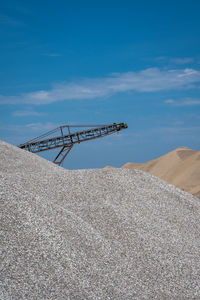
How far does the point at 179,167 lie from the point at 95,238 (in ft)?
44.1

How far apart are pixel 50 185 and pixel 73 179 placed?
2.18 ft

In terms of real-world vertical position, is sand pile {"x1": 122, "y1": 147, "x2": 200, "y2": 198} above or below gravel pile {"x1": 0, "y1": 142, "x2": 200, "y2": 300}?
below

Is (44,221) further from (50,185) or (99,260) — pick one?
(50,185)

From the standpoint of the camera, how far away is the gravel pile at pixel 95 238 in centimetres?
444

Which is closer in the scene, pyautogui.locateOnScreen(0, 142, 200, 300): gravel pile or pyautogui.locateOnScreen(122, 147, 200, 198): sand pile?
pyautogui.locateOnScreen(0, 142, 200, 300): gravel pile

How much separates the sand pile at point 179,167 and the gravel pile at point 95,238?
7.15 metres

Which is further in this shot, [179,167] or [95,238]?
[179,167]

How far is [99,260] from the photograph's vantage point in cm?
516

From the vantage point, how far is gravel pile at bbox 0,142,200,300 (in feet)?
14.6

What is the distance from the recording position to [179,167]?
60.4 ft

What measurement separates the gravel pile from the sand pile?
715 cm

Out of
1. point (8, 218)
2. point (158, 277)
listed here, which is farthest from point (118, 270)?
point (8, 218)

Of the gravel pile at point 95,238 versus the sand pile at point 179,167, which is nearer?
the gravel pile at point 95,238

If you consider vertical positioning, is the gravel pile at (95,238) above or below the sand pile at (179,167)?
above
